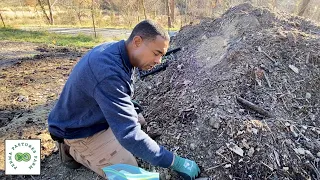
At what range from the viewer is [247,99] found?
2676mm

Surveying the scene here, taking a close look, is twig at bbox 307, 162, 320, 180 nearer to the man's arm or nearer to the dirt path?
the man's arm

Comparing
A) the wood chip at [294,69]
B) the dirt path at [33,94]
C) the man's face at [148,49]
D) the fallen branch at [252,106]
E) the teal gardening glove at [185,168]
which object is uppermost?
the man's face at [148,49]

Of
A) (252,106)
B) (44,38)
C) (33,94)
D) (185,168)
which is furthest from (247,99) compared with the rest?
(44,38)

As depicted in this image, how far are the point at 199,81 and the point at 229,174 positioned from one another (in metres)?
1.31

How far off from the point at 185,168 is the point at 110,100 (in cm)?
88

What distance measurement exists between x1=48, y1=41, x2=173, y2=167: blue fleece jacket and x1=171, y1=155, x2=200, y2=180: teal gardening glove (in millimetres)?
128

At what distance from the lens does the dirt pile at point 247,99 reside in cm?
219

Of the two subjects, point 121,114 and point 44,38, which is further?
point 44,38

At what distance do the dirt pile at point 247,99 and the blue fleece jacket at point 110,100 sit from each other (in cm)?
69

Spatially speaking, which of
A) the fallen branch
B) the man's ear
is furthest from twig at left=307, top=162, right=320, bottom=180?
the man's ear

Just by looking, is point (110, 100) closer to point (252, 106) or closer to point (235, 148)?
point (235, 148)

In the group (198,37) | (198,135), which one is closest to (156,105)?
(198,135)

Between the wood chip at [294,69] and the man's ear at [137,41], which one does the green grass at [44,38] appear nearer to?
the wood chip at [294,69]

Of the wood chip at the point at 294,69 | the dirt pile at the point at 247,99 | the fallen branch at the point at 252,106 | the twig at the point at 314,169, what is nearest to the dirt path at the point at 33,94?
the dirt pile at the point at 247,99
